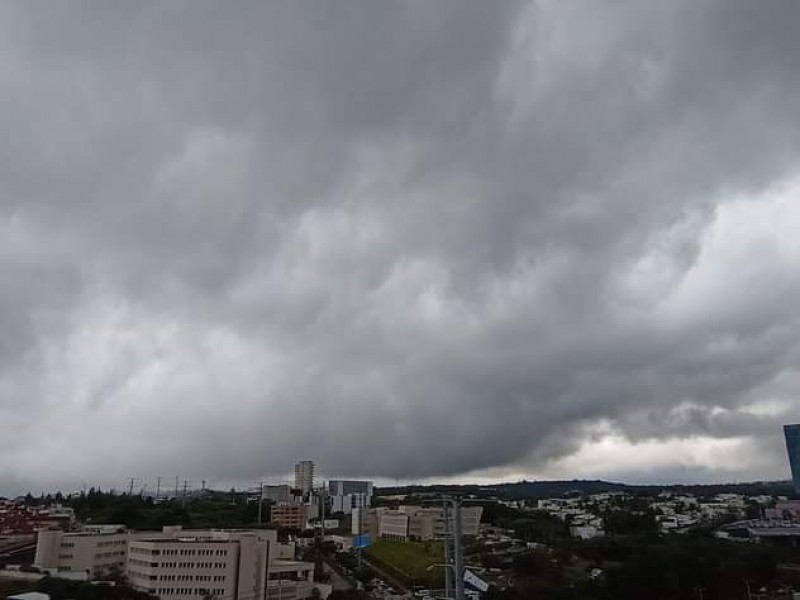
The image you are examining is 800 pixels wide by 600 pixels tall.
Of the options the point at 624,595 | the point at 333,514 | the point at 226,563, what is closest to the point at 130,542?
the point at 226,563

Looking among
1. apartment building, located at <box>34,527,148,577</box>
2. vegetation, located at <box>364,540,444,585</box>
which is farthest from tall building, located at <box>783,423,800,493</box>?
apartment building, located at <box>34,527,148,577</box>

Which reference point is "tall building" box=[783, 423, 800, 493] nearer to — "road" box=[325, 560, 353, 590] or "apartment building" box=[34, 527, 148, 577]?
"road" box=[325, 560, 353, 590]

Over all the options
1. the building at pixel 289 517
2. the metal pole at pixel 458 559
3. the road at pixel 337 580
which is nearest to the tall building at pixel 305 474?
the building at pixel 289 517

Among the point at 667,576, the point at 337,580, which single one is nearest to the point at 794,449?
the point at 667,576

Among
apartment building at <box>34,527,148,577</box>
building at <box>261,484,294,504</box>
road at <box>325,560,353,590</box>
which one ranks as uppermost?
building at <box>261,484,294,504</box>

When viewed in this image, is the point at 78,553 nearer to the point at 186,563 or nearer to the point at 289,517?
the point at 186,563

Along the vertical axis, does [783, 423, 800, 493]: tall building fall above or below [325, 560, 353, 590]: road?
above
